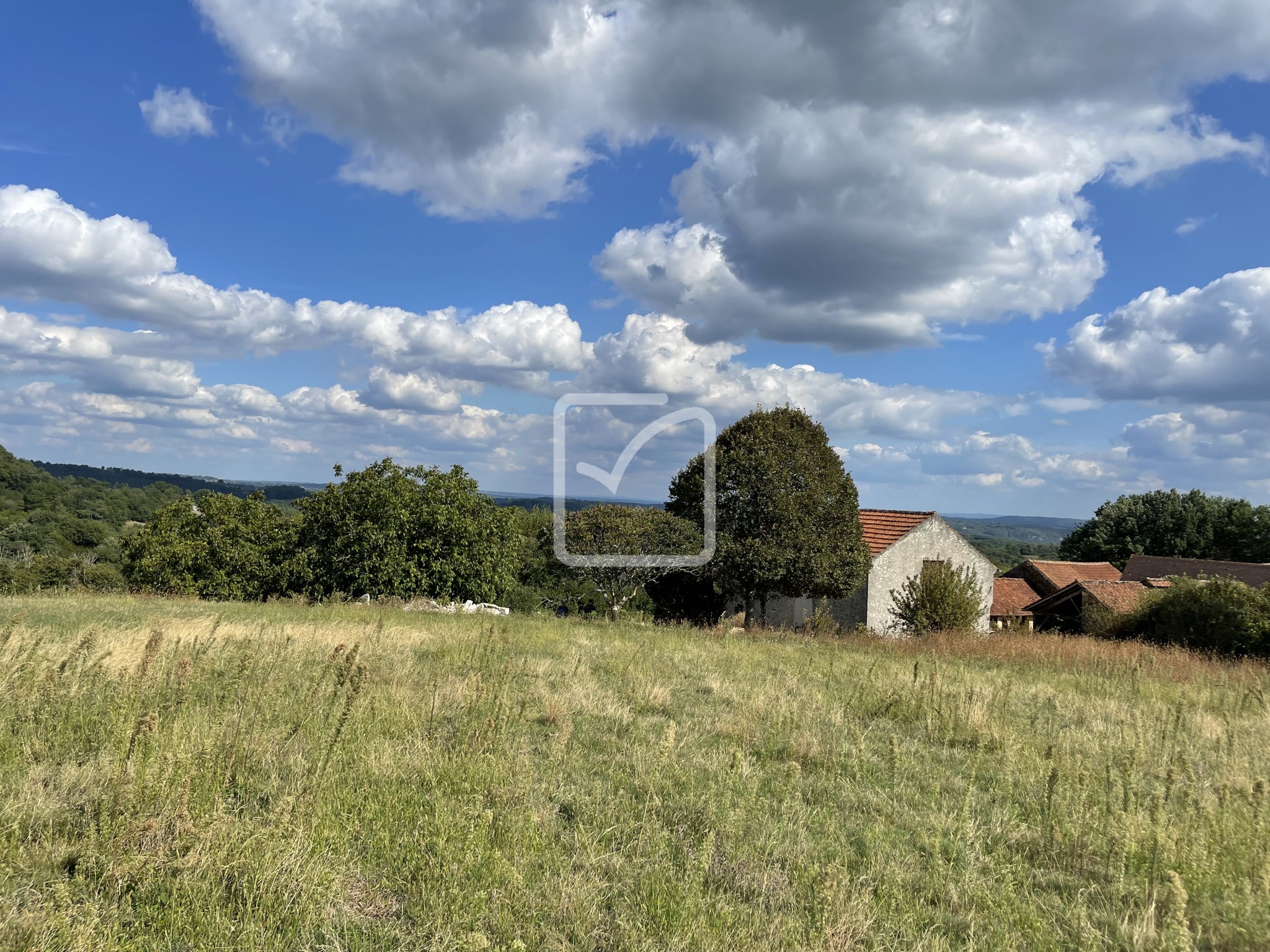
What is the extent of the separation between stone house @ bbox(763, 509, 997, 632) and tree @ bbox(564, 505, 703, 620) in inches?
281

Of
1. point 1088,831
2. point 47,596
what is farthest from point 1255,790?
point 47,596

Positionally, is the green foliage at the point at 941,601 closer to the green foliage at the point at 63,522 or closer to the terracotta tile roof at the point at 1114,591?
the terracotta tile roof at the point at 1114,591

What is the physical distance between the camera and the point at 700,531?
926 inches

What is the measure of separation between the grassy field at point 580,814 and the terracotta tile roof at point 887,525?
878 inches

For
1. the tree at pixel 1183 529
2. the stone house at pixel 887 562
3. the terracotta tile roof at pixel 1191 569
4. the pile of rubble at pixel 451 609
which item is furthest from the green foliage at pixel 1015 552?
the pile of rubble at pixel 451 609

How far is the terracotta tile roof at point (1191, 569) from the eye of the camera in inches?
1515

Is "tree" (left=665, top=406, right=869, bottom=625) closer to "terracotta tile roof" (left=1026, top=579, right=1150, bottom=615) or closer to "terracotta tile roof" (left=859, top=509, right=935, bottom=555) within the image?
"terracotta tile roof" (left=859, top=509, right=935, bottom=555)

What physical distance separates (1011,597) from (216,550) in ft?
137

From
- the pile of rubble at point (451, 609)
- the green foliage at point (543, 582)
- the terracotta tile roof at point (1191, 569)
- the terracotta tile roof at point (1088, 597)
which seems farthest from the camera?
the terracotta tile roof at point (1191, 569)

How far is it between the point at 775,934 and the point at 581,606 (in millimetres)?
30318

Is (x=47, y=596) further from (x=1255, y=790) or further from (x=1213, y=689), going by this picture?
(x=1213, y=689)

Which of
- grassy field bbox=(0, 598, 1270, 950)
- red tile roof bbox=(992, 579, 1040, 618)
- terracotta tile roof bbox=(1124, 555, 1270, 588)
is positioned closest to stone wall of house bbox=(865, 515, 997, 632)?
red tile roof bbox=(992, 579, 1040, 618)

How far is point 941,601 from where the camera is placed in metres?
22.8

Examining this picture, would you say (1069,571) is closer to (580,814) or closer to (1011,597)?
(1011,597)
